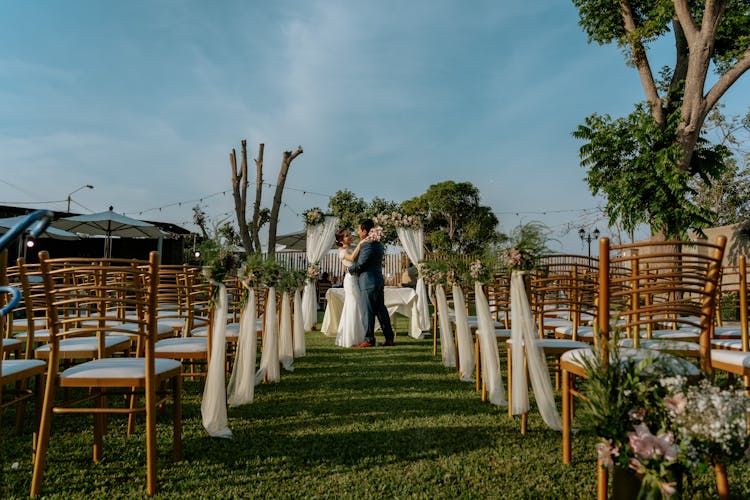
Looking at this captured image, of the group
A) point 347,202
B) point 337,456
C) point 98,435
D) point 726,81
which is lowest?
point 337,456

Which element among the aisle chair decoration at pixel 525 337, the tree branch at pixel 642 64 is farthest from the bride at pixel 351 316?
the tree branch at pixel 642 64

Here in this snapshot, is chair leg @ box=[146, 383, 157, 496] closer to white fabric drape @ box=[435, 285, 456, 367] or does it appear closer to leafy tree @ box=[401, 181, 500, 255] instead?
white fabric drape @ box=[435, 285, 456, 367]

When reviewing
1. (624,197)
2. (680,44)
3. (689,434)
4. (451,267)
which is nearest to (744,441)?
(689,434)

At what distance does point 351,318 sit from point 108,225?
8.62 m

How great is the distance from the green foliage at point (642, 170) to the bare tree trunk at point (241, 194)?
977 centimetres

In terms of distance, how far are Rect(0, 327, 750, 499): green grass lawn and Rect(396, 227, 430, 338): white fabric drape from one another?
14.7 ft

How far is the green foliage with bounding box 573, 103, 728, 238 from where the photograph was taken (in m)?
8.78

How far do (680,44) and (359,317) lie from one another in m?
8.70

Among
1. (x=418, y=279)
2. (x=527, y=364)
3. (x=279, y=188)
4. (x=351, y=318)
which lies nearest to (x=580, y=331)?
(x=527, y=364)

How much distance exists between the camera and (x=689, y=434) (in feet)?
5.07

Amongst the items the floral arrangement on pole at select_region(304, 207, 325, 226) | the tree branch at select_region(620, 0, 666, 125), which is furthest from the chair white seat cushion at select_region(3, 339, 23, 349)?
the tree branch at select_region(620, 0, 666, 125)

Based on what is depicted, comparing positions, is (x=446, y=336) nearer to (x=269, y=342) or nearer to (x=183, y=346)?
(x=269, y=342)

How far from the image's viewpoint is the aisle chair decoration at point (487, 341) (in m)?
3.62

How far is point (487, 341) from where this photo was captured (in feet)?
12.2
